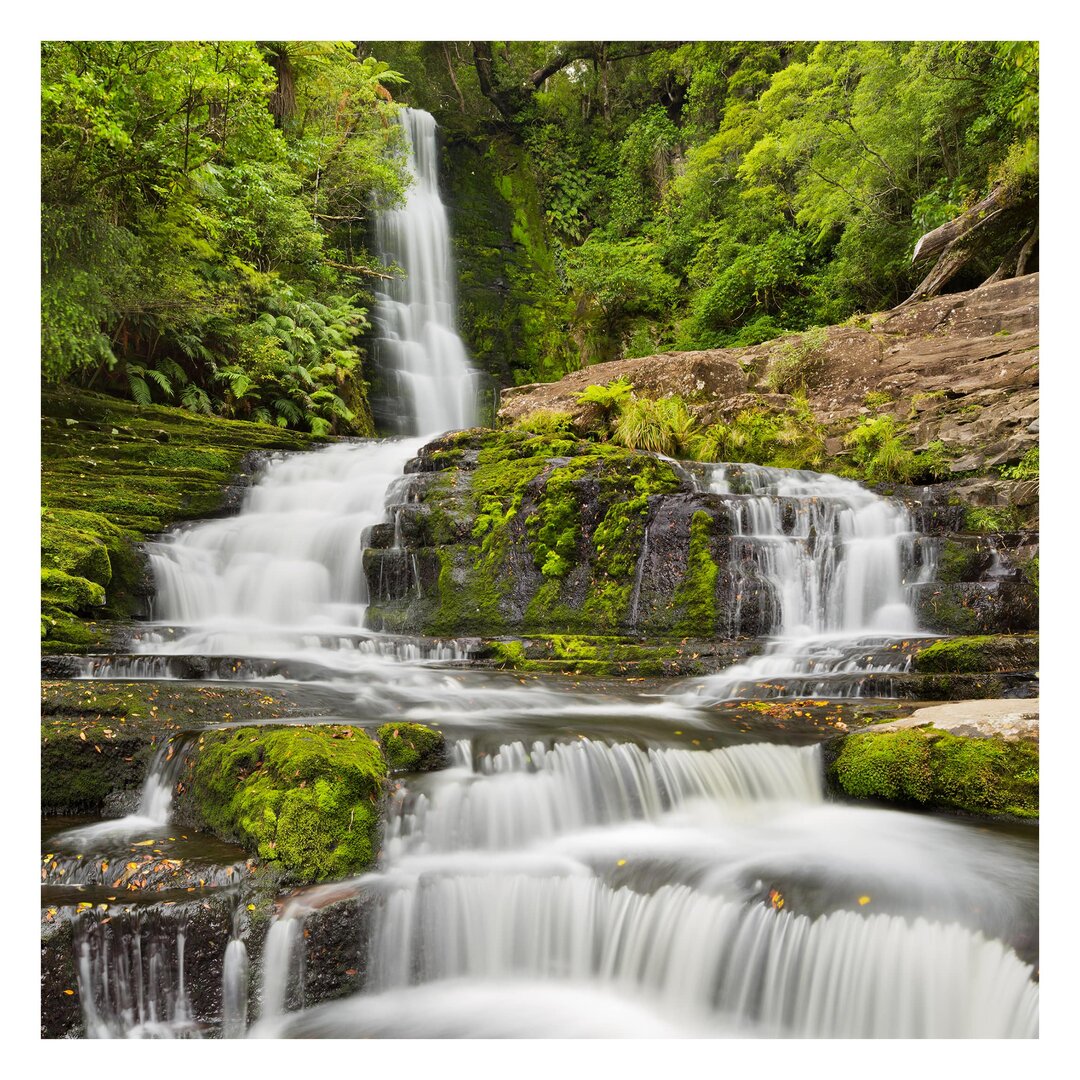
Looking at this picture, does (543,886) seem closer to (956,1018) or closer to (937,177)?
(956,1018)

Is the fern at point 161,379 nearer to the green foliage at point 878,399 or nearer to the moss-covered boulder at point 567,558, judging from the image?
the moss-covered boulder at point 567,558

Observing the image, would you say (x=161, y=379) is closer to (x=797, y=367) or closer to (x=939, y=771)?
(x=797, y=367)

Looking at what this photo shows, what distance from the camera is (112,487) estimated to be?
8.92 m

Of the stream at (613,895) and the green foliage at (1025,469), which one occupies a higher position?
the green foliage at (1025,469)

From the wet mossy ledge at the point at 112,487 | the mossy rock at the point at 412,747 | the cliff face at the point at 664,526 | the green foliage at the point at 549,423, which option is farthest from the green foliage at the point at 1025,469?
the wet mossy ledge at the point at 112,487

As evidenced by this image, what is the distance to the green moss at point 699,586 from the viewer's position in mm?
7535

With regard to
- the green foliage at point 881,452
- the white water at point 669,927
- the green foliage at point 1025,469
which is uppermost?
the green foliage at point 881,452

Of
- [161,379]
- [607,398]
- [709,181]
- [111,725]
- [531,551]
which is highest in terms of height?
[709,181]

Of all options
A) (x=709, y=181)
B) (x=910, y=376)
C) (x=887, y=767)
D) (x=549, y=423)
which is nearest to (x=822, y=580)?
(x=887, y=767)

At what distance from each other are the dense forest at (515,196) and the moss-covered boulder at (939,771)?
14.9ft

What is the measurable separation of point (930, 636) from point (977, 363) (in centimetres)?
558

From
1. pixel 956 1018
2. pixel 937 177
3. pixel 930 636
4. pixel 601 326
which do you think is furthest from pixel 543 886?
pixel 601 326

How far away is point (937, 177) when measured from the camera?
12281mm

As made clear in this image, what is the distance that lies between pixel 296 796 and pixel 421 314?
49.9ft
